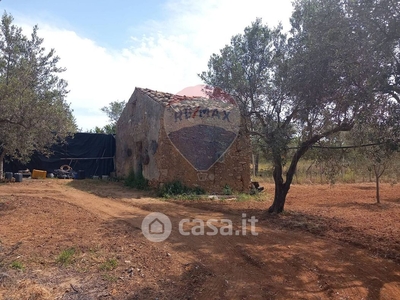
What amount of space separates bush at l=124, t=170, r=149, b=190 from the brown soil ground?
486 centimetres

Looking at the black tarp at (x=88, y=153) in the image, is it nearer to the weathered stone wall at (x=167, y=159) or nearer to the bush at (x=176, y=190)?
the weathered stone wall at (x=167, y=159)

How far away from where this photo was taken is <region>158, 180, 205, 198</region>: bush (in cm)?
1245

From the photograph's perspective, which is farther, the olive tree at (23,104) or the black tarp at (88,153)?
the black tarp at (88,153)

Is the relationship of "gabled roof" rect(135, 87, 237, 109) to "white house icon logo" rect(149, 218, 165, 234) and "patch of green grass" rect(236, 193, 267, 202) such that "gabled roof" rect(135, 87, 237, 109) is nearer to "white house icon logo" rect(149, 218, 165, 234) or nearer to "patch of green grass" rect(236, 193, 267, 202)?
"patch of green grass" rect(236, 193, 267, 202)

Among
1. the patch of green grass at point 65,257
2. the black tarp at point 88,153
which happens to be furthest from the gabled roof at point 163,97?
the patch of green grass at point 65,257

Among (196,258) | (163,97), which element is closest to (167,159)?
(163,97)

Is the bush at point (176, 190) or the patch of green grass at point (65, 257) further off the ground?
the bush at point (176, 190)

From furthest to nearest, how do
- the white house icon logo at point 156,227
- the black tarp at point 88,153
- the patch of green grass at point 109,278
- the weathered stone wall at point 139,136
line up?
the black tarp at point 88,153
the weathered stone wall at point 139,136
the white house icon logo at point 156,227
the patch of green grass at point 109,278

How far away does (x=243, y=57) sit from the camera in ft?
34.6

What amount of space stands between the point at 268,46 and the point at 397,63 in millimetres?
5719

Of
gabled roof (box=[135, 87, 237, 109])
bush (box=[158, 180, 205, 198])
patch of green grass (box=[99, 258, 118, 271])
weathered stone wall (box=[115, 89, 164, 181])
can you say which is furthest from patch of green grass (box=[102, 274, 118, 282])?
gabled roof (box=[135, 87, 237, 109])

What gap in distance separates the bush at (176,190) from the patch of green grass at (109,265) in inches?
276

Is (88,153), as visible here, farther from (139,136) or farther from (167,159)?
(167,159)

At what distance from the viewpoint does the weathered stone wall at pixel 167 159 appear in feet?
42.3
